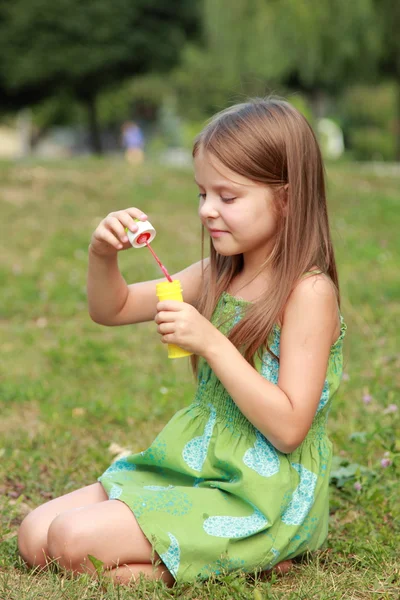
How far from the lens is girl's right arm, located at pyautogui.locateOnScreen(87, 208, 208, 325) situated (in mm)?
2281

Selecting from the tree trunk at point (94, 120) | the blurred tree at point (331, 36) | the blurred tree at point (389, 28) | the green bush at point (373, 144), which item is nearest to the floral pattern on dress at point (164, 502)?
the blurred tree at point (331, 36)

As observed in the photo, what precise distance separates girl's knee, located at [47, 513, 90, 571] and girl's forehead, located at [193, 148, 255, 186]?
3.11 feet

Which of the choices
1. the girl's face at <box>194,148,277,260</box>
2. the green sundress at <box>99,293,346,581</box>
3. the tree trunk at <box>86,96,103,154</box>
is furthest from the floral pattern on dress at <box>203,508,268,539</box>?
the tree trunk at <box>86,96,103,154</box>

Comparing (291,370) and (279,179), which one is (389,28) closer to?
(279,179)

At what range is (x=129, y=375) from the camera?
426 cm

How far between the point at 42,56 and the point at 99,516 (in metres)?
18.8

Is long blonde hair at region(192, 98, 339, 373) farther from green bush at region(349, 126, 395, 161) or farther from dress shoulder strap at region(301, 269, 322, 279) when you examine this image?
green bush at region(349, 126, 395, 161)

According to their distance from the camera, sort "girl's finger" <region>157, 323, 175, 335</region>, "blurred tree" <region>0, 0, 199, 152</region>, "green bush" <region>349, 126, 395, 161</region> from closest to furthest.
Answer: "girl's finger" <region>157, 323, 175, 335</region> < "blurred tree" <region>0, 0, 199, 152</region> < "green bush" <region>349, 126, 395, 161</region>

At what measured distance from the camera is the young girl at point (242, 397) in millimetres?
2113

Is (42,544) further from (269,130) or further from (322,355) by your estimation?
(269,130)

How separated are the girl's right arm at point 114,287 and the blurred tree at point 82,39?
17911 millimetres

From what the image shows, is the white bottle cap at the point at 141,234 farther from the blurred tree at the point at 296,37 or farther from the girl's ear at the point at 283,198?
the blurred tree at the point at 296,37

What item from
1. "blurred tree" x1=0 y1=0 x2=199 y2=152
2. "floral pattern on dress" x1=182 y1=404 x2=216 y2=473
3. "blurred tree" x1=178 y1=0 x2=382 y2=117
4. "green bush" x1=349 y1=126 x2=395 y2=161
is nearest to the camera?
"floral pattern on dress" x1=182 y1=404 x2=216 y2=473

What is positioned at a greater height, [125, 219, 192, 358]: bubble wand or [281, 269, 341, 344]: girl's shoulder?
[125, 219, 192, 358]: bubble wand
